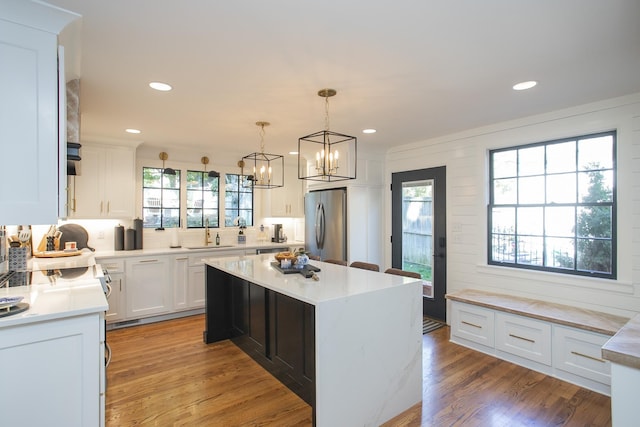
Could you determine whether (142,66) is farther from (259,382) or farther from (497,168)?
(497,168)

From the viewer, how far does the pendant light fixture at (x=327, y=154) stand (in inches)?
103

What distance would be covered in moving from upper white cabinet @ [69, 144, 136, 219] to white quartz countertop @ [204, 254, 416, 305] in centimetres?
201

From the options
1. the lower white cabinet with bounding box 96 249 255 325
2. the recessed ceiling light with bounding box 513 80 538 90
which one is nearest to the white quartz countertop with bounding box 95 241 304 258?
the lower white cabinet with bounding box 96 249 255 325

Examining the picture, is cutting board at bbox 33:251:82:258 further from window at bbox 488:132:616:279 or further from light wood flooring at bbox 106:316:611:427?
window at bbox 488:132:616:279

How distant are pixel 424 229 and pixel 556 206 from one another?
5.13 feet

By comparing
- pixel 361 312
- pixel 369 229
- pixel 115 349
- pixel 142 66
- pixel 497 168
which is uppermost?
pixel 142 66

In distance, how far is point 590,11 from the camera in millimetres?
1694

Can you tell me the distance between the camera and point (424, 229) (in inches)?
181

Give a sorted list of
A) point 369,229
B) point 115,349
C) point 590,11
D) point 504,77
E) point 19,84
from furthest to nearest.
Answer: point 369,229
point 115,349
point 504,77
point 590,11
point 19,84

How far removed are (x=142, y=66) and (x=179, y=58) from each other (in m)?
0.32

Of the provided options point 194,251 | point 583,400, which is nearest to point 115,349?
point 194,251

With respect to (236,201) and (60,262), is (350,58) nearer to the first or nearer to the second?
(60,262)

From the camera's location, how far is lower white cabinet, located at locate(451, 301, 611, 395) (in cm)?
267

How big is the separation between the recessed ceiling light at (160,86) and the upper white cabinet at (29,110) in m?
0.90
